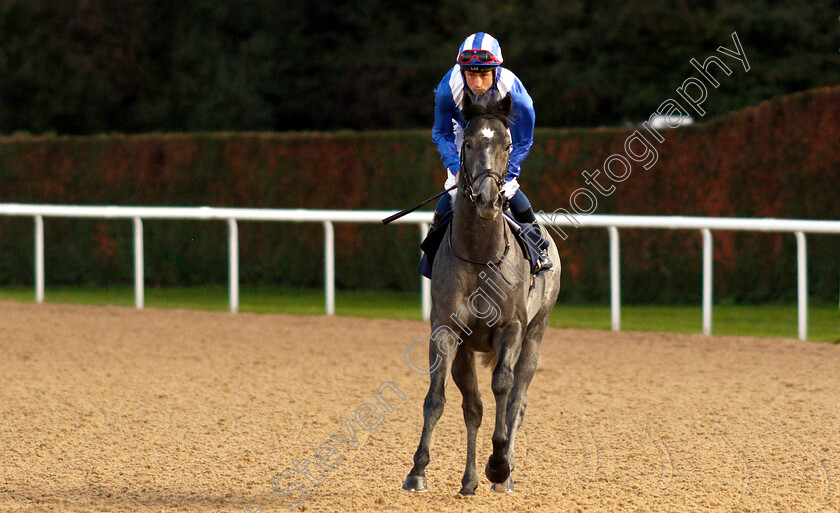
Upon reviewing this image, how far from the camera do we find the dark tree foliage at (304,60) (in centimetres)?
1798

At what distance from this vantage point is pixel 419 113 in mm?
20641

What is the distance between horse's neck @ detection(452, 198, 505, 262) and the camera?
4.89 meters

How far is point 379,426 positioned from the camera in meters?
6.62

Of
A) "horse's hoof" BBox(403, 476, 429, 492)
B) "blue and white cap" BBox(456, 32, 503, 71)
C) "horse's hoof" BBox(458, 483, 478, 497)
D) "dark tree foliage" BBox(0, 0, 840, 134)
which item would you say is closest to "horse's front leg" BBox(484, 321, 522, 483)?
"horse's hoof" BBox(458, 483, 478, 497)

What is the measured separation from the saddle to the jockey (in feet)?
0.13

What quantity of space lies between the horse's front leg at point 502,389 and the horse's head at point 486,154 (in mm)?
559

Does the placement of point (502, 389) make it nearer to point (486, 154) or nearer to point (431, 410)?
point (431, 410)

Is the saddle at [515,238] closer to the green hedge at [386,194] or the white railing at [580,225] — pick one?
the white railing at [580,225]

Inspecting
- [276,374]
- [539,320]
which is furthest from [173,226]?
[539,320]

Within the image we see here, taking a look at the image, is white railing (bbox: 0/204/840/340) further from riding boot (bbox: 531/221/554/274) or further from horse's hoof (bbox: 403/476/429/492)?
horse's hoof (bbox: 403/476/429/492)

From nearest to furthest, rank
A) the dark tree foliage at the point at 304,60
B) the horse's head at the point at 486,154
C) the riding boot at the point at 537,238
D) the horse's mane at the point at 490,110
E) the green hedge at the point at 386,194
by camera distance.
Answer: the horse's head at the point at 486,154 < the horse's mane at the point at 490,110 < the riding boot at the point at 537,238 < the green hedge at the point at 386,194 < the dark tree foliage at the point at 304,60

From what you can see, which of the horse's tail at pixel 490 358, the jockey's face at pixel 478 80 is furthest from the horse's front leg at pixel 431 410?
the jockey's face at pixel 478 80

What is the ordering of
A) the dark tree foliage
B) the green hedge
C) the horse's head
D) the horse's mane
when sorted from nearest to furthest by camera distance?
the horse's head < the horse's mane < the green hedge < the dark tree foliage

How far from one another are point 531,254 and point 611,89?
12.9 m
